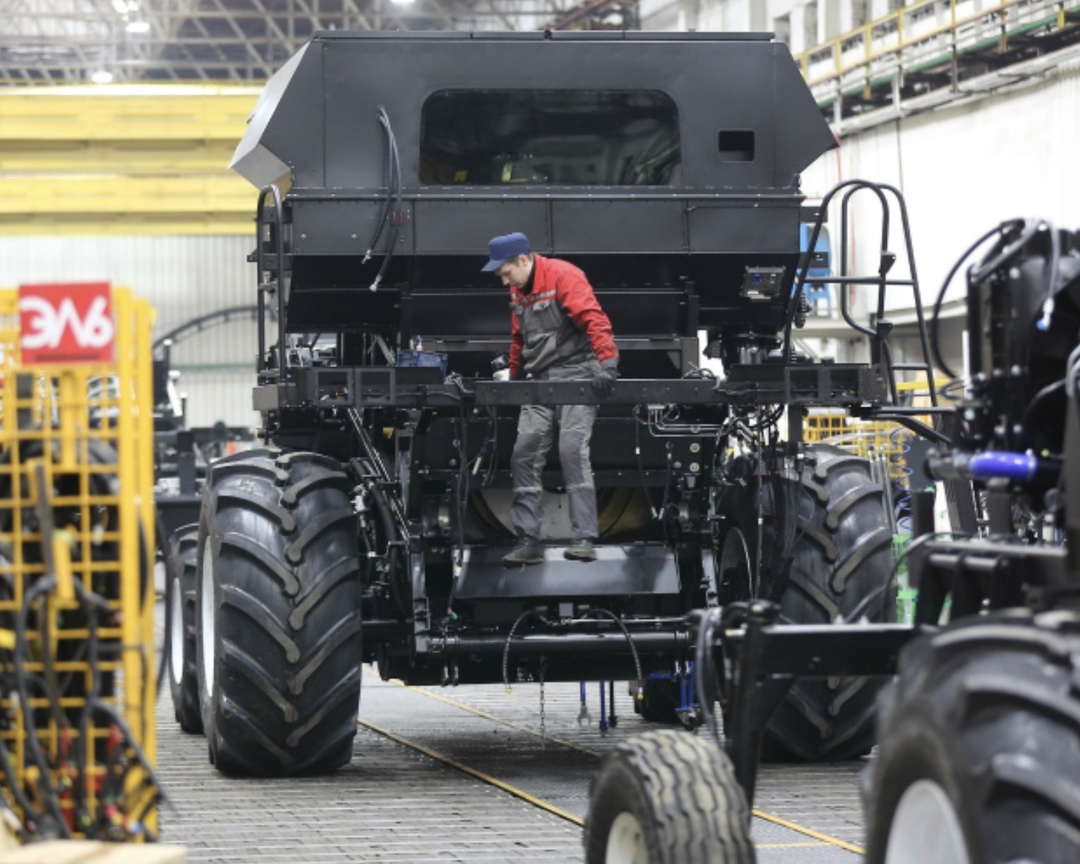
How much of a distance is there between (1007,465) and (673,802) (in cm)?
120

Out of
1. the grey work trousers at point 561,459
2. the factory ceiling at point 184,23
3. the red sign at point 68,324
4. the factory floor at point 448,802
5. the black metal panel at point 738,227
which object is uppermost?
the factory ceiling at point 184,23

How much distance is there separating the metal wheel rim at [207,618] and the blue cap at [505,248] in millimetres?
1987

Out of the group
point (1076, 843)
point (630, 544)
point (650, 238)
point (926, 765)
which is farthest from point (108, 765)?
point (650, 238)

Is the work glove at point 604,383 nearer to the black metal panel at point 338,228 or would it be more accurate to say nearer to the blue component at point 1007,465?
the black metal panel at point 338,228

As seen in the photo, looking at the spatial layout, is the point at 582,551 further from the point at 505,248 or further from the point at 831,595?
the point at 505,248

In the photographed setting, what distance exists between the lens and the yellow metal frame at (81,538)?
17.7ft

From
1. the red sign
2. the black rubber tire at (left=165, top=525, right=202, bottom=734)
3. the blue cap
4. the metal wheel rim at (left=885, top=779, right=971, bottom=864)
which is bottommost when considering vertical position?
the black rubber tire at (left=165, top=525, right=202, bottom=734)

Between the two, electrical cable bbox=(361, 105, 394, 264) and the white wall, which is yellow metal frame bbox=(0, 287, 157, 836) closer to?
electrical cable bbox=(361, 105, 394, 264)

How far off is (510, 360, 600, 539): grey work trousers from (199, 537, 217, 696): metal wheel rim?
1.65 m

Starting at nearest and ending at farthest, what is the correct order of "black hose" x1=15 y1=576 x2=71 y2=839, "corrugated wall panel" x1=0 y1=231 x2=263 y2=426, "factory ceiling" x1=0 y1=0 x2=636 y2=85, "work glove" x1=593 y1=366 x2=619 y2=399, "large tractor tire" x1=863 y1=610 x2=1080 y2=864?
"large tractor tire" x1=863 y1=610 x2=1080 y2=864
"black hose" x1=15 y1=576 x2=71 y2=839
"work glove" x1=593 y1=366 x2=619 y2=399
"corrugated wall panel" x1=0 y1=231 x2=263 y2=426
"factory ceiling" x1=0 y1=0 x2=636 y2=85

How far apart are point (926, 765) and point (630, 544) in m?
5.89

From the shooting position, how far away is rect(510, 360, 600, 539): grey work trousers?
9.68m

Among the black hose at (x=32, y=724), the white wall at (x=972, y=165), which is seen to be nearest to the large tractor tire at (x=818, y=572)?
the black hose at (x=32, y=724)

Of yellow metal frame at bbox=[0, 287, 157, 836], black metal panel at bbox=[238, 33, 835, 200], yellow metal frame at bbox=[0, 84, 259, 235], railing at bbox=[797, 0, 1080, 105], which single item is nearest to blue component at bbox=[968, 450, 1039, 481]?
yellow metal frame at bbox=[0, 287, 157, 836]
